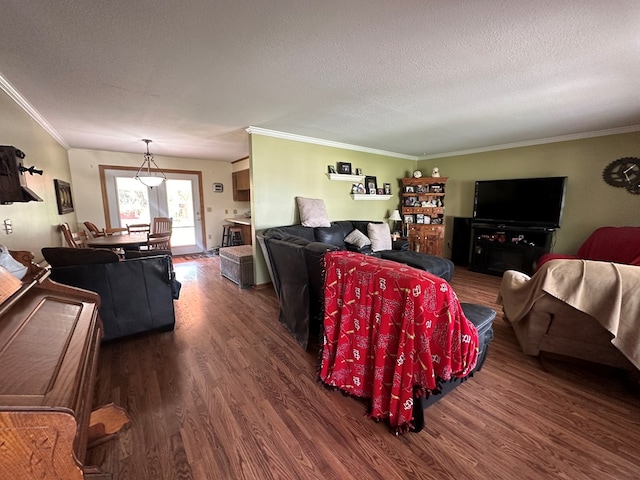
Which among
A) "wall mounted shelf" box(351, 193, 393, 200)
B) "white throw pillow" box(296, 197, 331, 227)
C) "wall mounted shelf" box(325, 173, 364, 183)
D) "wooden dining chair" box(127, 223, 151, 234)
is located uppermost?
"wall mounted shelf" box(325, 173, 364, 183)

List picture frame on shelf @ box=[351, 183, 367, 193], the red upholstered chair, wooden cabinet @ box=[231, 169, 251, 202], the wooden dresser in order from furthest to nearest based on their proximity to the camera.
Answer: wooden cabinet @ box=[231, 169, 251, 202] < picture frame on shelf @ box=[351, 183, 367, 193] < the red upholstered chair < the wooden dresser

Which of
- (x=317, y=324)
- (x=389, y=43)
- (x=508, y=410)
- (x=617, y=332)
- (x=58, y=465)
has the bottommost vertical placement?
(x=508, y=410)

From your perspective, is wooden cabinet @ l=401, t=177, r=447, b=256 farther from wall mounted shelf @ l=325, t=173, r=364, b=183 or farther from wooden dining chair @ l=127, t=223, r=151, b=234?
wooden dining chair @ l=127, t=223, r=151, b=234

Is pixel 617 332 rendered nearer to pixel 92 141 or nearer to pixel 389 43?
pixel 389 43

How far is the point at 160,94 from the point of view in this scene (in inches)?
96.3

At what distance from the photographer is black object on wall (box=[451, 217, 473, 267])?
521 centimetres

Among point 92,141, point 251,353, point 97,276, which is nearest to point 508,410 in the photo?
point 251,353

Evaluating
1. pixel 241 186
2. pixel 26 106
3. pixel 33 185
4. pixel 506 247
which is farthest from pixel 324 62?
pixel 241 186

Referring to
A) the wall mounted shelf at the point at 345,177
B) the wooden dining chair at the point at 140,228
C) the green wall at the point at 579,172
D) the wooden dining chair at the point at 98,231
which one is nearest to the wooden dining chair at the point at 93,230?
the wooden dining chair at the point at 98,231

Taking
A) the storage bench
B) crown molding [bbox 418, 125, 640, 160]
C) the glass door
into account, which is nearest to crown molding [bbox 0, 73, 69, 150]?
the glass door

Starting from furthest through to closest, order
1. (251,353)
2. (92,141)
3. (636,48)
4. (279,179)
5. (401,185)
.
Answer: (401,185), (92,141), (279,179), (251,353), (636,48)

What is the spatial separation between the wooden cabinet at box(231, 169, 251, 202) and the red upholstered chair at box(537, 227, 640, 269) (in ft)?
19.4

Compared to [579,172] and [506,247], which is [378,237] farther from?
[579,172]

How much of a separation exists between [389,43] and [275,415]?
2489 mm
